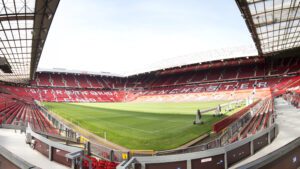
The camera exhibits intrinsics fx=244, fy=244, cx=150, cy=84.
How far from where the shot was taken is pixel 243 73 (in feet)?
158

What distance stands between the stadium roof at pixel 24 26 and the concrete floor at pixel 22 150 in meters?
7.35

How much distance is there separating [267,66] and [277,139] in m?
40.9

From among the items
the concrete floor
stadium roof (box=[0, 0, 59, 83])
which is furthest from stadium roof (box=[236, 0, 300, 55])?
the concrete floor

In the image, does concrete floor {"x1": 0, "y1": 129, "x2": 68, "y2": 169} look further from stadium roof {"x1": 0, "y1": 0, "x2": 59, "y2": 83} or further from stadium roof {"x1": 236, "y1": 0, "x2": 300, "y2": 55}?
stadium roof {"x1": 236, "y1": 0, "x2": 300, "y2": 55}

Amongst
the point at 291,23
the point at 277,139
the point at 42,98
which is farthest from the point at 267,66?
the point at 42,98

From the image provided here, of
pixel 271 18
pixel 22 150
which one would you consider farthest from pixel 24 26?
pixel 271 18

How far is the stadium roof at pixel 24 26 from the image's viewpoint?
14.1 m

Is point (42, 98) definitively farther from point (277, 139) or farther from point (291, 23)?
point (277, 139)

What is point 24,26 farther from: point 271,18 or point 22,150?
point 271,18

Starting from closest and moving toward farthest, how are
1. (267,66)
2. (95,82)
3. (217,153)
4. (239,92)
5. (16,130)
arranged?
1. (217,153)
2. (16,130)
3. (239,92)
4. (267,66)
5. (95,82)

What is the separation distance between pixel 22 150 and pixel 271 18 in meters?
20.4

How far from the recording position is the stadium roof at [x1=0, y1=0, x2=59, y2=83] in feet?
46.3

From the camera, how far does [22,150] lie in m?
10.1

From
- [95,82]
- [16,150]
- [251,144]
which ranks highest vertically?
[95,82]
